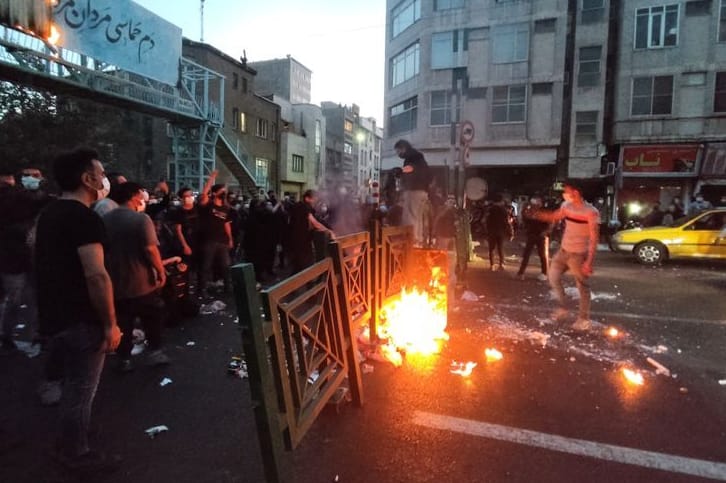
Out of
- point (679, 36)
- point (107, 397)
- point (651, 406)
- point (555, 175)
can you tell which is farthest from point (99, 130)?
point (679, 36)

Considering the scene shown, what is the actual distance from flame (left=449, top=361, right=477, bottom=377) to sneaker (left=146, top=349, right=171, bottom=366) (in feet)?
9.93

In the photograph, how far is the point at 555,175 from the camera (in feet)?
89.3

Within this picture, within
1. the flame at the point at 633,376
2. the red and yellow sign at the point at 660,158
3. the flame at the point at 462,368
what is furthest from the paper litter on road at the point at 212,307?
the red and yellow sign at the point at 660,158

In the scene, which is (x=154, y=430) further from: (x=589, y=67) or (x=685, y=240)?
(x=589, y=67)

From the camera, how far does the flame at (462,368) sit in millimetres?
4469

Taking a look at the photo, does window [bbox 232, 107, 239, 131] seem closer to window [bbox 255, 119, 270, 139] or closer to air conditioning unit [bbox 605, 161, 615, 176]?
window [bbox 255, 119, 270, 139]

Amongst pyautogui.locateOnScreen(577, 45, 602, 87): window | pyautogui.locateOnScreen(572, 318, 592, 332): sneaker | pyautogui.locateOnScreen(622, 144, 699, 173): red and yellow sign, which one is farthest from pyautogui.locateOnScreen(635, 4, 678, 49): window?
pyautogui.locateOnScreen(572, 318, 592, 332): sneaker

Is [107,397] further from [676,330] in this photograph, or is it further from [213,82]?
[213,82]

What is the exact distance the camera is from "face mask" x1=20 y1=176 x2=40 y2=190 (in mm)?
4824

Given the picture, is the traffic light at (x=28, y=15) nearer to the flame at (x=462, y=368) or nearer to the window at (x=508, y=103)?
the flame at (x=462, y=368)

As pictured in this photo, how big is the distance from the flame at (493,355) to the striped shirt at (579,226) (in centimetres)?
201

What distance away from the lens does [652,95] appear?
24.2 metres

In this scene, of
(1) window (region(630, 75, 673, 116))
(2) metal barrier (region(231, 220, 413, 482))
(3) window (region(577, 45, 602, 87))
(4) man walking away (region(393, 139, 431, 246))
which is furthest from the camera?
(3) window (region(577, 45, 602, 87))

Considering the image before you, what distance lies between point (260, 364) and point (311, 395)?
0.85 m
